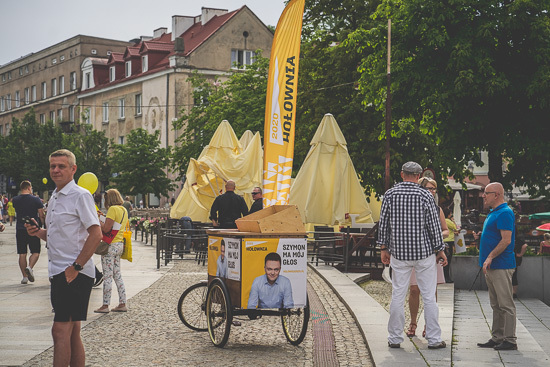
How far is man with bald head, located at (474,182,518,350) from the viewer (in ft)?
28.4

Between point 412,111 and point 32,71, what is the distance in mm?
61530

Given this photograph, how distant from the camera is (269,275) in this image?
8812 mm

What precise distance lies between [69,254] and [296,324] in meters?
3.44

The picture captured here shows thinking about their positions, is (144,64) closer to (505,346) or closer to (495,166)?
A: (495,166)

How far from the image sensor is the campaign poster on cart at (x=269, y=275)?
8.80 meters

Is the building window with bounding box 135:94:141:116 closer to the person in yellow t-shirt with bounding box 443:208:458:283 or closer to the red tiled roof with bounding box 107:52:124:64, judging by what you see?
the red tiled roof with bounding box 107:52:124:64

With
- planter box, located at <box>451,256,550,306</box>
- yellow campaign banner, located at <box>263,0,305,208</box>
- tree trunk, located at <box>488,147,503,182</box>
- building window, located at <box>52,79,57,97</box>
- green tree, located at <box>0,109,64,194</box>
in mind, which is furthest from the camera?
building window, located at <box>52,79,57,97</box>

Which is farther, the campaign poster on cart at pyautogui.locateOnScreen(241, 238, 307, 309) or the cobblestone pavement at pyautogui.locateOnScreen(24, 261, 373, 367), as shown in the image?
the campaign poster on cart at pyautogui.locateOnScreen(241, 238, 307, 309)

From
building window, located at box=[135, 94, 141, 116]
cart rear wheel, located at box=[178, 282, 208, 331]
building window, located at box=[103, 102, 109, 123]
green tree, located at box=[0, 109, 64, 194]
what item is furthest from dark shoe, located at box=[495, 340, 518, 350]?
building window, located at box=[103, 102, 109, 123]

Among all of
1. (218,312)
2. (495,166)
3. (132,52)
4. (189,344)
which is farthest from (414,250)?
(132,52)

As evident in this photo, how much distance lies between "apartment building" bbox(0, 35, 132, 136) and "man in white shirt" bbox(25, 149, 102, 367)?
60.4 metres

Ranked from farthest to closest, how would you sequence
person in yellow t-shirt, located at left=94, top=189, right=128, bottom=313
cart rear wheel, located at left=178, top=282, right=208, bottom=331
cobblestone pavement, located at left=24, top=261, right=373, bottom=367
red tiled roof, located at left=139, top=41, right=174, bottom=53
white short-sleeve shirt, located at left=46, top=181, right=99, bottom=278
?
red tiled roof, located at left=139, top=41, right=174, bottom=53 < person in yellow t-shirt, located at left=94, top=189, right=128, bottom=313 < cart rear wheel, located at left=178, top=282, right=208, bottom=331 < cobblestone pavement, located at left=24, top=261, right=373, bottom=367 < white short-sleeve shirt, located at left=46, top=181, right=99, bottom=278

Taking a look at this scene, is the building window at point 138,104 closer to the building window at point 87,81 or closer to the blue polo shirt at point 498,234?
the building window at point 87,81

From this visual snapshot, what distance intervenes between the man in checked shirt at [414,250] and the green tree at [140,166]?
132 feet
